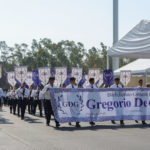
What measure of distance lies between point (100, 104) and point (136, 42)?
5222 mm

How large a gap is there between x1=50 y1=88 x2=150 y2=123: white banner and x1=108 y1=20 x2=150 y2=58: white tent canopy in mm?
3490

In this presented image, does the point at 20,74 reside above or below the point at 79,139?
above

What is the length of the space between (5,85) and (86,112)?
7368 centimetres

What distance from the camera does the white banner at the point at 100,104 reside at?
46.8 feet

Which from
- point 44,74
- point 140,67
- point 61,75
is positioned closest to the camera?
point 44,74

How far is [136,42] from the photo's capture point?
1880 cm

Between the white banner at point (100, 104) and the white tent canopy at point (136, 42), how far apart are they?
3.49m

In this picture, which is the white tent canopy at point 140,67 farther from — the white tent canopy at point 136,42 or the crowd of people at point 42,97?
the crowd of people at point 42,97

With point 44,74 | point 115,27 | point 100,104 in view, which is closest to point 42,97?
point 100,104

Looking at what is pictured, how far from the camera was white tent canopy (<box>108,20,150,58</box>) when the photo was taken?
18173mm

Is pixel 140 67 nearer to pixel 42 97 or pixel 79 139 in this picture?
pixel 42 97

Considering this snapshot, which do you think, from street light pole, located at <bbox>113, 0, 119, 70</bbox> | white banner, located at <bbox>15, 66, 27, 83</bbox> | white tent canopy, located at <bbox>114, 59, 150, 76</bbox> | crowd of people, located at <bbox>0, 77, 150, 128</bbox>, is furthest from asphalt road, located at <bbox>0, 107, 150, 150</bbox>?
street light pole, located at <bbox>113, 0, 119, 70</bbox>

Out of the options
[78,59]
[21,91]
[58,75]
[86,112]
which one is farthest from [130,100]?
[78,59]

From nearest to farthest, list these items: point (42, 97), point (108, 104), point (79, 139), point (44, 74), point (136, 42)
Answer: point (79, 139) → point (108, 104) → point (136, 42) → point (42, 97) → point (44, 74)
